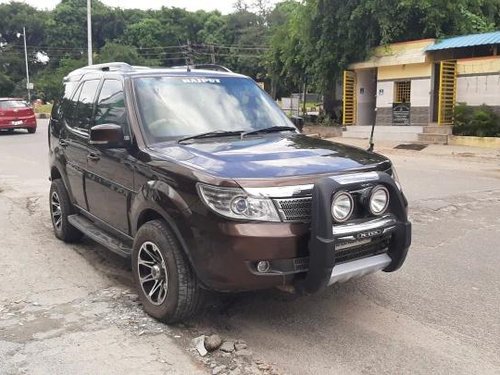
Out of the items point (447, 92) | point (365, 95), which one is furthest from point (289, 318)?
point (365, 95)

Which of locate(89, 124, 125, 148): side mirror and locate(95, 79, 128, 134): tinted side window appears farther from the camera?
locate(95, 79, 128, 134): tinted side window

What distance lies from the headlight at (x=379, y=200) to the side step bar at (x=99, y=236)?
6.61 feet

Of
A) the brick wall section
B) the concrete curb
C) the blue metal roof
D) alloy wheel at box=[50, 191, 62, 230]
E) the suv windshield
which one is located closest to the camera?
the suv windshield

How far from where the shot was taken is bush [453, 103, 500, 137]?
18330 millimetres

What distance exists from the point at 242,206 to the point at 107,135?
1.47 metres

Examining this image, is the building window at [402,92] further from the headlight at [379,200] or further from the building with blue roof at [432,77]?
the headlight at [379,200]

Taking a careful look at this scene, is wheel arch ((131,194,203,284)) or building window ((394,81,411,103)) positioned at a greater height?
building window ((394,81,411,103))

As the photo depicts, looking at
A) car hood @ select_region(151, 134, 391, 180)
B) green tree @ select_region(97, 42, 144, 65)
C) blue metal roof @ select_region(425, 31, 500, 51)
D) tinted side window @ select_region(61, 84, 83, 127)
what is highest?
green tree @ select_region(97, 42, 144, 65)

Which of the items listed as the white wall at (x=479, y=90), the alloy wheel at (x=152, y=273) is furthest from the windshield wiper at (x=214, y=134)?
the white wall at (x=479, y=90)

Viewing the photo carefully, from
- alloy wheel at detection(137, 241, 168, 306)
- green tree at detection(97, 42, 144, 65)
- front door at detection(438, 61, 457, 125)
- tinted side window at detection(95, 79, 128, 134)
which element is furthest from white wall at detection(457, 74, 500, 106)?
green tree at detection(97, 42, 144, 65)

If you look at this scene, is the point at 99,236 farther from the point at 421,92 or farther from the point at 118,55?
the point at 118,55

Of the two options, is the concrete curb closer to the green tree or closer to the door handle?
the door handle

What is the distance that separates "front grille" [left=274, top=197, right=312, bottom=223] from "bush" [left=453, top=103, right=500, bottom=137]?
1664cm

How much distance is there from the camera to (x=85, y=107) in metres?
5.67
